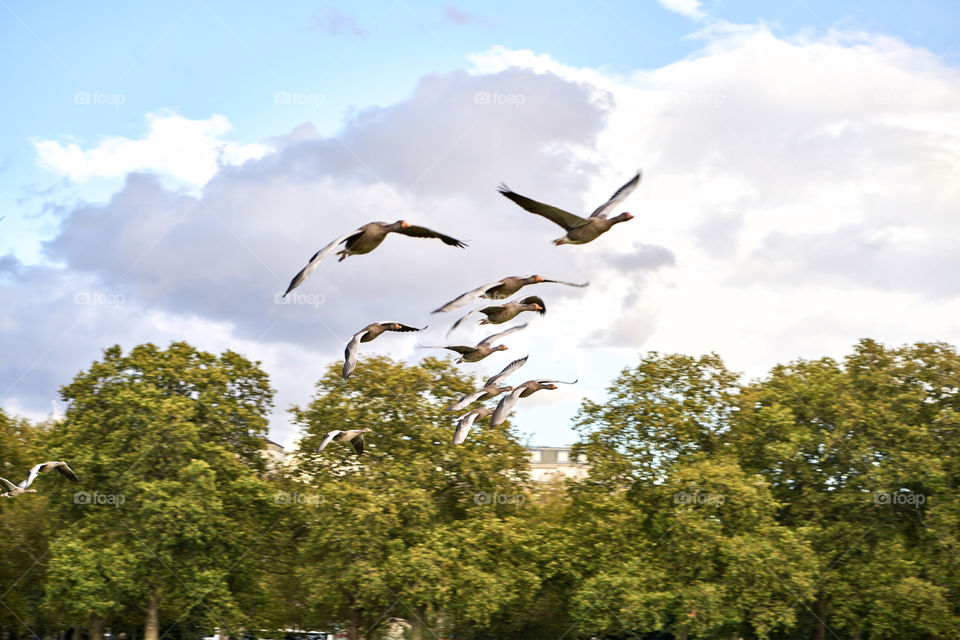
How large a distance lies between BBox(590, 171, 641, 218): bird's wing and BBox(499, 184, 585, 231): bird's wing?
39 centimetres

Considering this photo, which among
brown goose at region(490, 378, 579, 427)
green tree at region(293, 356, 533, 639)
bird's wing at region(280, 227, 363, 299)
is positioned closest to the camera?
bird's wing at region(280, 227, 363, 299)

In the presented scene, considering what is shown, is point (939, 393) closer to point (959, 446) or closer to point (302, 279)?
point (959, 446)

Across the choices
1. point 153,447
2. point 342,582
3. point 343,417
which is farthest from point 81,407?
point 342,582

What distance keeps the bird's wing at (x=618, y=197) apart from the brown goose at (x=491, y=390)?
506cm

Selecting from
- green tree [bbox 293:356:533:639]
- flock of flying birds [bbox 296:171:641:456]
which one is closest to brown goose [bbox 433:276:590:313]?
flock of flying birds [bbox 296:171:641:456]

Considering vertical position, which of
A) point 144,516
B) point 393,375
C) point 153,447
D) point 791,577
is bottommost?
point 791,577

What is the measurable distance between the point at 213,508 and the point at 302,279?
1291 inches

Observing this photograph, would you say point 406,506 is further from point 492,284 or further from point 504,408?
point 492,284

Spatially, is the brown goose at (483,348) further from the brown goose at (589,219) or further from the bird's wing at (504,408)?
the brown goose at (589,219)

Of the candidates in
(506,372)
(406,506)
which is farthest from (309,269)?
(406,506)

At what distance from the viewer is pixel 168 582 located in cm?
4800

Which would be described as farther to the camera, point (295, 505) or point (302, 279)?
point (295, 505)

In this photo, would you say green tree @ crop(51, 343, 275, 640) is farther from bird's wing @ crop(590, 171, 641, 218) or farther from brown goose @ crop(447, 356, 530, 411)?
bird's wing @ crop(590, 171, 641, 218)

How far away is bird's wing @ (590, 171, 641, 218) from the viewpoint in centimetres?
2095
